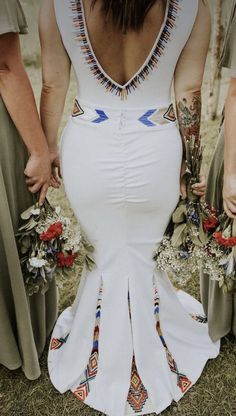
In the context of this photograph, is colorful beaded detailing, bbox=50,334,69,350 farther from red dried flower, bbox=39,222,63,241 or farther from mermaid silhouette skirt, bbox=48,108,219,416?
red dried flower, bbox=39,222,63,241

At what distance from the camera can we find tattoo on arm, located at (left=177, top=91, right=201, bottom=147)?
2070 millimetres

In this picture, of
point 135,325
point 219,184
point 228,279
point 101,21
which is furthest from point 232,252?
point 101,21

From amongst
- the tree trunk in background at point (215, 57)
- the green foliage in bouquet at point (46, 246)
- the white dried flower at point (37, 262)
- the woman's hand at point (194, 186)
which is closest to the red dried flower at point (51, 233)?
the green foliage in bouquet at point (46, 246)

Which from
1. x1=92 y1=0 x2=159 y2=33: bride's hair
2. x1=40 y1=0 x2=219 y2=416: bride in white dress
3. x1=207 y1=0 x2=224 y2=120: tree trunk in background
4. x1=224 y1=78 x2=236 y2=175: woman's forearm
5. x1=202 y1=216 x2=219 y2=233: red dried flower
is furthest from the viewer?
x1=207 y1=0 x2=224 y2=120: tree trunk in background

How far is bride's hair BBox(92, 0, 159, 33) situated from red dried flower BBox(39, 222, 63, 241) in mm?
952

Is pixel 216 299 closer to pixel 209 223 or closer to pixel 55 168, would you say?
pixel 209 223

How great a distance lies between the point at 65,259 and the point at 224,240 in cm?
80

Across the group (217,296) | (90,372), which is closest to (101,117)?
(217,296)

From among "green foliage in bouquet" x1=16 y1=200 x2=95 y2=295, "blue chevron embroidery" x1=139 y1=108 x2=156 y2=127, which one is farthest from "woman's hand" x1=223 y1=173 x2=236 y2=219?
"green foliage in bouquet" x1=16 y1=200 x2=95 y2=295

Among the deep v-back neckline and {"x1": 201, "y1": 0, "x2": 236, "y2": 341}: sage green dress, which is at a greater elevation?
the deep v-back neckline

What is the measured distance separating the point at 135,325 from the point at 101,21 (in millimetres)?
1503

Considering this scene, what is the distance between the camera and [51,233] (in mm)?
2189

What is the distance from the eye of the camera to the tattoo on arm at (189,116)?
6.79 feet

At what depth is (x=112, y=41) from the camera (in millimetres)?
1836
